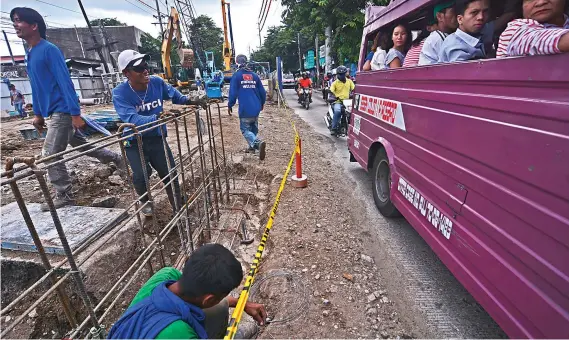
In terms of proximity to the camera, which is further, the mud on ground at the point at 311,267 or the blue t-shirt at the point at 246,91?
the blue t-shirt at the point at 246,91

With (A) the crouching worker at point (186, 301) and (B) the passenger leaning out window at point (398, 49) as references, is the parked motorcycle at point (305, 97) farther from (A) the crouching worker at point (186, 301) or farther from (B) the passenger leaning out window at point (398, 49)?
(A) the crouching worker at point (186, 301)

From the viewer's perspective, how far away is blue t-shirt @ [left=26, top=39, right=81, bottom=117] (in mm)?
2766

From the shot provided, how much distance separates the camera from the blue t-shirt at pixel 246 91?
5469 mm

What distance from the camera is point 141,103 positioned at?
2.99 meters

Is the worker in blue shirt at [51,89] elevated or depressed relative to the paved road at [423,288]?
elevated

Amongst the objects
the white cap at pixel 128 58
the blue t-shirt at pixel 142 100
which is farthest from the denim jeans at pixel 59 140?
the white cap at pixel 128 58

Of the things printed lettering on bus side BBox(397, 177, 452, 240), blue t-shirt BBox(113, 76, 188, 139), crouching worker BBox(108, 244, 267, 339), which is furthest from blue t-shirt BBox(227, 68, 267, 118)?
crouching worker BBox(108, 244, 267, 339)

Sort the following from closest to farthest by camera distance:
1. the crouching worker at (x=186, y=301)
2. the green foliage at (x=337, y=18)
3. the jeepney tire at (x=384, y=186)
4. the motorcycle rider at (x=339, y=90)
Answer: the crouching worker at (x=186, y=301) → the jeepney tire at (x=384, y=186) → the motorcycle rider at (x=339, y=90) → the green foliage at (x=337, y=18)

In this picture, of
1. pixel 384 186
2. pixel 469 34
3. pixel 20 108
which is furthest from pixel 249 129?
pixel 20 108

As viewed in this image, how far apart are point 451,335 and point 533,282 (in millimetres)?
882

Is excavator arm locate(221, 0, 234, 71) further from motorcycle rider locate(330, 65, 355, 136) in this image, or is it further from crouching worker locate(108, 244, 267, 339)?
crouching worker locate(108, 244, 267, 339)

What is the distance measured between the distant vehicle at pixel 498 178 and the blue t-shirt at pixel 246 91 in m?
3.29

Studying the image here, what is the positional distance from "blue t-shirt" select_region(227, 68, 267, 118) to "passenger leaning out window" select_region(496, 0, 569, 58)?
4.30 metres

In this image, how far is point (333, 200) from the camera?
155 inches
